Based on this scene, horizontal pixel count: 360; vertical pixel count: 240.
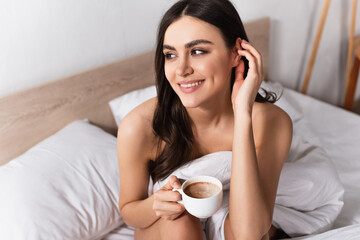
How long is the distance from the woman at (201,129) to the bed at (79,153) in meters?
0.14

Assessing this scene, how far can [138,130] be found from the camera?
1197mm

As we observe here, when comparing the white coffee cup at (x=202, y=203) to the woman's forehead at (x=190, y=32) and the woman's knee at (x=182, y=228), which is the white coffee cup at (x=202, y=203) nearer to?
the woman's knee at (x=182, y=228)

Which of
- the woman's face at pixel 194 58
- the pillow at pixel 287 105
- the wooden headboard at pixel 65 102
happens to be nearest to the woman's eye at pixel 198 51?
the woman's face at pixel 194 58

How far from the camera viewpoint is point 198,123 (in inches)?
51.5

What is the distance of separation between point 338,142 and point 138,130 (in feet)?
3.55

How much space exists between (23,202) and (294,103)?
1.51m

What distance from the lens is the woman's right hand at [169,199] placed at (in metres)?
0.91

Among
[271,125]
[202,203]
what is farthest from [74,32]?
[202,203]

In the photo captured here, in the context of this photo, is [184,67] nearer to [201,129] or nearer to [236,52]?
[236,52]

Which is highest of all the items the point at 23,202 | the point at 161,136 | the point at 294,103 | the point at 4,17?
the point at 4,17

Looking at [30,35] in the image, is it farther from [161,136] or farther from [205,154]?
[205,154]

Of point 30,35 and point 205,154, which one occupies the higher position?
point 30,35

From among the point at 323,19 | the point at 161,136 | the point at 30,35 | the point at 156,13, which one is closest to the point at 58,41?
the point at 30,35

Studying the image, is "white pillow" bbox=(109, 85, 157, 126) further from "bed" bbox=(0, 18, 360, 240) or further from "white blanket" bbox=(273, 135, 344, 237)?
"white blanket" bbox=(273, 135, 344, 237)
